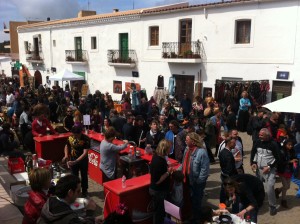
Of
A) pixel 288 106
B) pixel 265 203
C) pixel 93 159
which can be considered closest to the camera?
pixel 265 203

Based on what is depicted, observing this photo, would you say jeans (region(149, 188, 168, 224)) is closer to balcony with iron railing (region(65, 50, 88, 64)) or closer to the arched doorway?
balcony with iron railing (region(65, 50, 88, 64))

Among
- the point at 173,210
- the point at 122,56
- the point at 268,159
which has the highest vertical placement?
the point at 122,56

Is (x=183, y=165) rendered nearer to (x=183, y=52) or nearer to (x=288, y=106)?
(x=288, y=106)

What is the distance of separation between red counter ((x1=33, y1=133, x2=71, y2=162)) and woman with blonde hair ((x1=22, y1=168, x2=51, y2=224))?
17.1ft

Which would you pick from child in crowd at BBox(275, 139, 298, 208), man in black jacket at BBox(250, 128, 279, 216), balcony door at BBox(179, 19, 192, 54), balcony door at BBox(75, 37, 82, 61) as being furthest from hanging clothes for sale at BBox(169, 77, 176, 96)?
man in black jacket at BBox(250, 128, 279, 216)

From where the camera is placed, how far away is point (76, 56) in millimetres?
25359

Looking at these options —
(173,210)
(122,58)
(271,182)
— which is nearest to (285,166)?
(271,182)

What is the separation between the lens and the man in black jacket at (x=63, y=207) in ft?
10.2

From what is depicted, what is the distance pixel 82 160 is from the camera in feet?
21.2

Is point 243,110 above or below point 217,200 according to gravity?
above

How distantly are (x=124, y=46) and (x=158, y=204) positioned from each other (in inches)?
693

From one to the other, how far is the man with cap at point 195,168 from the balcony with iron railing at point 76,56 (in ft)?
Answer: 66.5

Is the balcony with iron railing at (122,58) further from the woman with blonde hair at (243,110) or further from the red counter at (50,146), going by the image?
the red counter at (50,146)

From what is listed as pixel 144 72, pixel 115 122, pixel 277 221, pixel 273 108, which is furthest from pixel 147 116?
pixel 144 72
